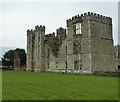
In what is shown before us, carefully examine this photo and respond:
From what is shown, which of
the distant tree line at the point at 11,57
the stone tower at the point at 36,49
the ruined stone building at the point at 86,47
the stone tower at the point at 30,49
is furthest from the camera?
the distant tree line at the point at 11,57

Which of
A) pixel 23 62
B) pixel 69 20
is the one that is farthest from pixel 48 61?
pixel 23 62

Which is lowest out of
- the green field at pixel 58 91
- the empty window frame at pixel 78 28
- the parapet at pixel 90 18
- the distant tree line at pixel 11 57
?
the green field at pixel 58 91

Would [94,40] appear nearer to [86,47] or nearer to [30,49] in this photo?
[86,47]

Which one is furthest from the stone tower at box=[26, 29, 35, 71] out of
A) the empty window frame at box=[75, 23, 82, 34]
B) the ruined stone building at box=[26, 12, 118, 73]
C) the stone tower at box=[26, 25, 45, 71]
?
the empty window frame at box=[75, 23, 82, 34]

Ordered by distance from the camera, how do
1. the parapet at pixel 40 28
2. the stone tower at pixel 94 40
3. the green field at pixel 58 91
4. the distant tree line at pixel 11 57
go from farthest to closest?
the distant tree line at pixel 11 57 → the parapet at pixel 40 28 → the stone tower at pixel 94 40 → the green field at pixel 58 91

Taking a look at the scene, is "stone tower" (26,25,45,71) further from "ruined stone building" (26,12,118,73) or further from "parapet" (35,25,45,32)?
"ruined stone building" (26,12,118,73)

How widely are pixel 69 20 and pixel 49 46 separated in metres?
10.6

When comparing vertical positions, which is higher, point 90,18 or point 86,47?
point 90,18

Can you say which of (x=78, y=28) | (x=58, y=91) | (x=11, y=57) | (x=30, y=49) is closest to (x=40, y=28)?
(x=30, y=49)

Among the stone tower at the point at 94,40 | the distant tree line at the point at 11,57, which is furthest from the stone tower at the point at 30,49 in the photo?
the distant tree line at the point at 11,57

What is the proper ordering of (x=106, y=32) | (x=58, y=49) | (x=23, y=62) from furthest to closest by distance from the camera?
(x=23, y=62) < (x=58, y=49) < (x=106, y=32)

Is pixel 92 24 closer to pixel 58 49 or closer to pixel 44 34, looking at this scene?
pixel 58 49

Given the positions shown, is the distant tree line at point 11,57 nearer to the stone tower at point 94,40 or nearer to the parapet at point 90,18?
the parapet at point 90,18

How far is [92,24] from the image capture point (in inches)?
1839
